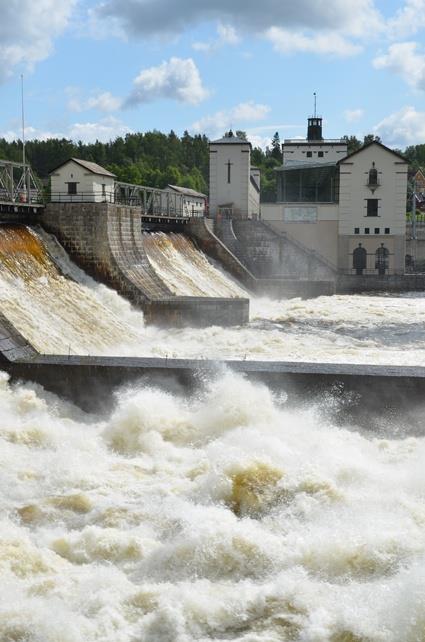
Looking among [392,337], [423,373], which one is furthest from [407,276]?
[423,373]

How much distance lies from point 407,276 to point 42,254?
890 inches

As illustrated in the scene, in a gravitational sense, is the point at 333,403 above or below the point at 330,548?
above

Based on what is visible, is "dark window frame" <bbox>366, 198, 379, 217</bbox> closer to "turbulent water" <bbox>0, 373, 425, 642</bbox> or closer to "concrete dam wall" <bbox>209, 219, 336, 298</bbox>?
"concrete dam wall" <bbox>209, 219, 336, 298</bbox>

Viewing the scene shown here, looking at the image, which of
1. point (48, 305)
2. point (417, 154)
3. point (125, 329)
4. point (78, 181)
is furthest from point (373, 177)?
point (417, 154)

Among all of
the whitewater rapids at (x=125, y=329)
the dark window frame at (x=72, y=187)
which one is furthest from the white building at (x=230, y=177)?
the whitewater rapids at (x=125, y=329)

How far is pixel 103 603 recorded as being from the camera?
6840 mm

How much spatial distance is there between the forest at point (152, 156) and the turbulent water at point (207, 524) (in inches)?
3476

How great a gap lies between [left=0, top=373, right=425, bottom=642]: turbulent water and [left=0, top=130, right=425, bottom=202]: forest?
88.3 meters

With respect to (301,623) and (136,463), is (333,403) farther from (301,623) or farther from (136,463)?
(301,623)

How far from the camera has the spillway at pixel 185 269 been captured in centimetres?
2647

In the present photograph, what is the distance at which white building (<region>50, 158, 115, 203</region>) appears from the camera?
3152cm

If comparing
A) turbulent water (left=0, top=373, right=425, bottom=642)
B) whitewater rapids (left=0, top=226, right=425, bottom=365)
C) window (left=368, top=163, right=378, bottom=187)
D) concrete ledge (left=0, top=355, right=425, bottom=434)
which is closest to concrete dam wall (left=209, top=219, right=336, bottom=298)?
window (left=368, top=163, right=378, bottom=187)

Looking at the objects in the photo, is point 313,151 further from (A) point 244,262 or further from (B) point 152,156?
(B) point 152,156

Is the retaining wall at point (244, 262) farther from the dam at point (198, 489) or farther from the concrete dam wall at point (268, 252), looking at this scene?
the dam at point (198, 489)
